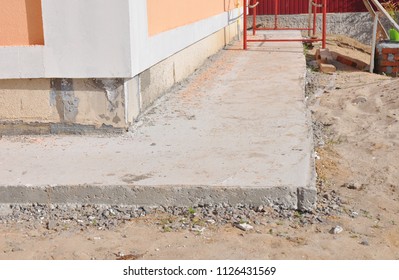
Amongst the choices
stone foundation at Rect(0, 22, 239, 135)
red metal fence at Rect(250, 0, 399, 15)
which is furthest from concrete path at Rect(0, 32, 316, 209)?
red metal fence at Rect(250, 0, 399, 15)

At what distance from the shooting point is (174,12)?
270 inches

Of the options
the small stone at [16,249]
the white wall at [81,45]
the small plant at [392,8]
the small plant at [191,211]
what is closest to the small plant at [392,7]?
the small plant at [392,8]

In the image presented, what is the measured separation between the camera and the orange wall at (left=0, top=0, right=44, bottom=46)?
4855 mm

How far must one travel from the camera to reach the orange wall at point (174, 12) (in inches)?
229

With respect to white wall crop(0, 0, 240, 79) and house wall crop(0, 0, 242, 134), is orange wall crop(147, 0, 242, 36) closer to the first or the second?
house wall crop(0, 0, 242, 134)

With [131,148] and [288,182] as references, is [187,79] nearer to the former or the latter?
[131,148]

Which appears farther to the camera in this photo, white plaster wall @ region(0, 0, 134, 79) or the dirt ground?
white plaster wall @ region(0, 0, 134, 79)

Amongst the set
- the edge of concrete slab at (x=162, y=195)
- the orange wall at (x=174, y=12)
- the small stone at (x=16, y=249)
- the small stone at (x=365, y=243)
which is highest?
the orange wall at (x=174, y=12)

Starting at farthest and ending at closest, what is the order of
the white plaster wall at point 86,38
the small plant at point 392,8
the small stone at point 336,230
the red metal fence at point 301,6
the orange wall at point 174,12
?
the red metal fence at point 301,6 < the small plant at point 392,8 < the orange wall at point 174,12 < the white plaster wall at point 86,38 < the small stone at point 336,230

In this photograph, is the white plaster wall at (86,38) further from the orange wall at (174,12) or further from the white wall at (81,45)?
the orange wall at (174,12)

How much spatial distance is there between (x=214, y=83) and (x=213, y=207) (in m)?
3.80

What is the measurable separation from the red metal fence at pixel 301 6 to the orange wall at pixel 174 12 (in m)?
7.88

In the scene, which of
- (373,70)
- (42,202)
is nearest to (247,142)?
(42,202)

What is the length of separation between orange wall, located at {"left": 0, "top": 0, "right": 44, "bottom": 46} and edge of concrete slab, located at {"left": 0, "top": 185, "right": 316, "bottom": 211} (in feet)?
5.27
